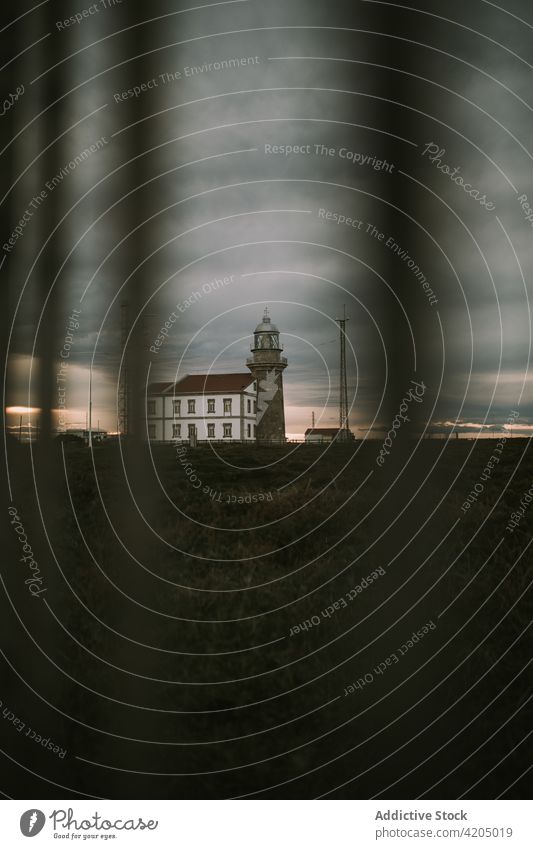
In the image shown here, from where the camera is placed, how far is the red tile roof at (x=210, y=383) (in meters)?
1.99

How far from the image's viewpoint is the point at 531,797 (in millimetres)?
1823

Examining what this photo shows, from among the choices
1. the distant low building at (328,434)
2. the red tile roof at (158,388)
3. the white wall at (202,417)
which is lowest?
the distant low building at (328,434)

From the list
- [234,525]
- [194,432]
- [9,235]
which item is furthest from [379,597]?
[9,235]

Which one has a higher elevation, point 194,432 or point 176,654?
point 194,432

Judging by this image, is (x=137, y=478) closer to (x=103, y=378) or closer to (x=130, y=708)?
(x=103, y=378)

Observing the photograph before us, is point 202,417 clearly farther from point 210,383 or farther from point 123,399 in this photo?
point 123,399

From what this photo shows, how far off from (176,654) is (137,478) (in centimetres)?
56

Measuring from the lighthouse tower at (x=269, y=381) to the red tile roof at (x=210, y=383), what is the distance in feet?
0.14

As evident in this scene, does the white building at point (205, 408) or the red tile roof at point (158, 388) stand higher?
the red tile roof at point (158, 388)

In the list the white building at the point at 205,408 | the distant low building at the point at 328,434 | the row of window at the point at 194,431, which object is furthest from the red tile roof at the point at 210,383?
the distant low building at the point at 328,434

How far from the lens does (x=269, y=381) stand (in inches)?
78.0

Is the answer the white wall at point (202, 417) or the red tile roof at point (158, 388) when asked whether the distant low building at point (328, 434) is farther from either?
the red tile roof at point (158, 388)
